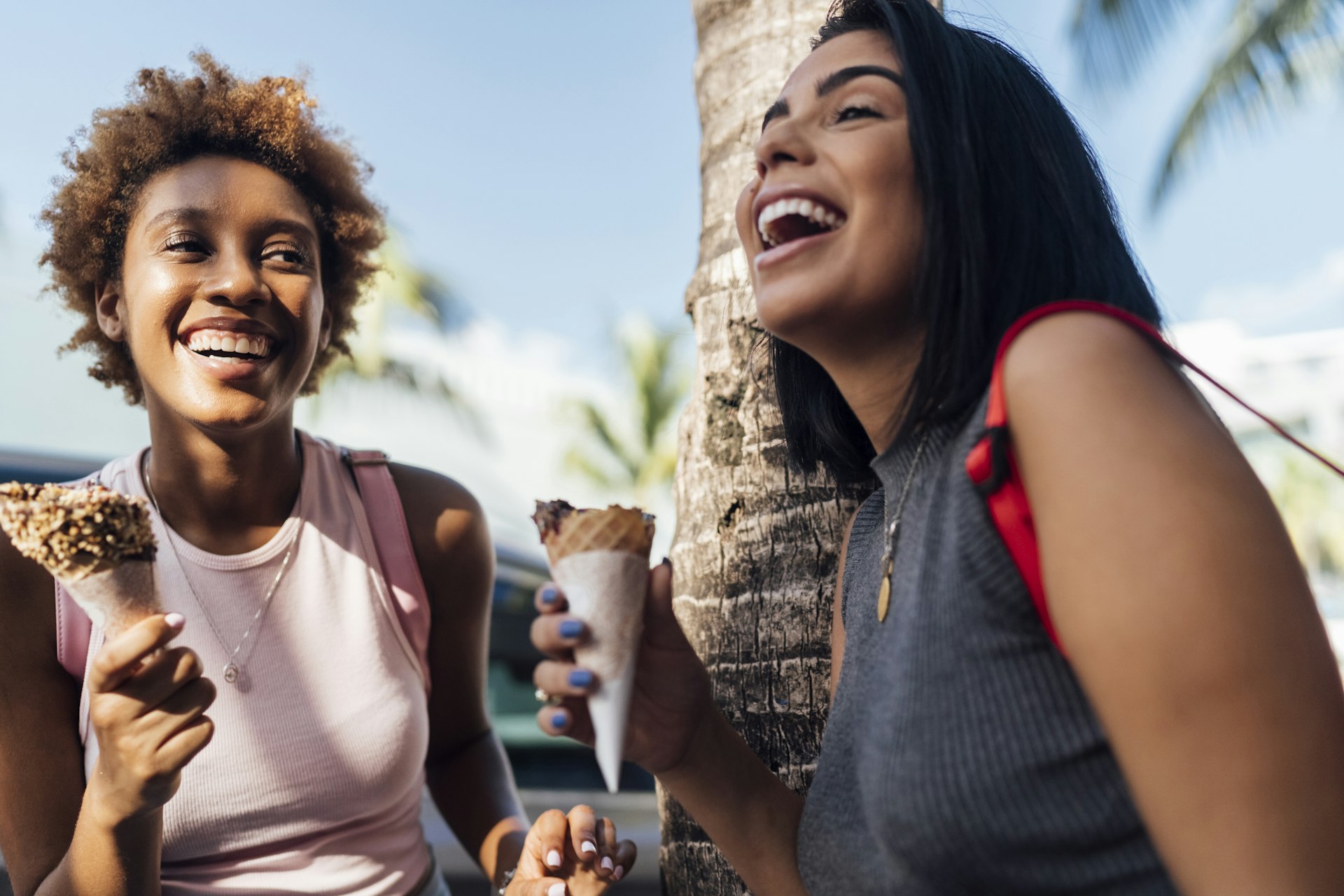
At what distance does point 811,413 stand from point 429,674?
1.27 metres

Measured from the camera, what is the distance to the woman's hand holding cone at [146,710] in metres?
1.67

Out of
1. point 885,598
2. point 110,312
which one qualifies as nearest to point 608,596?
point 885,598

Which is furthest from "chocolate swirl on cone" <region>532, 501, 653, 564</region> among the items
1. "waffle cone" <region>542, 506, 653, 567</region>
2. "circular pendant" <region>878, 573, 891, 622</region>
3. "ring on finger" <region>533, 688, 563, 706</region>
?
"circular pendant" <region>878, 573, 891, 622</region>

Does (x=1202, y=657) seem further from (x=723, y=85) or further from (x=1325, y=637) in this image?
(x=723, y=85)

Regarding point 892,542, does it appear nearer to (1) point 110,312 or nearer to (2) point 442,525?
(2) point 442,525

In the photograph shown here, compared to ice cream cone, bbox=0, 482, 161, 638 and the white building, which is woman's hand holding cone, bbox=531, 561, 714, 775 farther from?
the white building

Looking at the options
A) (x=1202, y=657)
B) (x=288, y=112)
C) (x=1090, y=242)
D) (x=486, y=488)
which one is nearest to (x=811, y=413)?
(x=1090, y=242)

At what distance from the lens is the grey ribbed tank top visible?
A: 1337 millimetres

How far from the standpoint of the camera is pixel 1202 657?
3.84 feet

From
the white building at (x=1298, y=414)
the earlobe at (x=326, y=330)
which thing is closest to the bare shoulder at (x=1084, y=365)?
the earlobe at (x=326, y=330)

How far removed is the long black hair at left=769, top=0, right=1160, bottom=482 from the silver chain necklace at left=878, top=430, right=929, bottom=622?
2.2 inches

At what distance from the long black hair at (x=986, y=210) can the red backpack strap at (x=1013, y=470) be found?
0.16m

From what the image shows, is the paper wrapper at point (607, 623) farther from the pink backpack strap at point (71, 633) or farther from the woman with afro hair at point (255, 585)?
the pink backpack strap at point (71, 633)

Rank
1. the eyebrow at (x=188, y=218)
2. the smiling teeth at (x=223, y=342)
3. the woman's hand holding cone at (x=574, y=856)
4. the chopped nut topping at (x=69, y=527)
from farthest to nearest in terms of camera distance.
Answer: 1. the eyebrow at (x=188, y=218)
2. the smiling teeth at (x=223, y=342)
3. the woman's hand holding cone at (x=574, y=856)
4. the chopped nut topping at (x=69, y=527)
